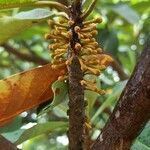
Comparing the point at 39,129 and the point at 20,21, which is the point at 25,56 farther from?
the point at 20,21

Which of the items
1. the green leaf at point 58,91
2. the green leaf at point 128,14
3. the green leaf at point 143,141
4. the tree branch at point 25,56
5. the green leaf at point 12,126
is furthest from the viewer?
the tree branch at point 25,56

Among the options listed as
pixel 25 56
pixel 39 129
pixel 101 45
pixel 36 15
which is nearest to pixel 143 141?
pixel 39 129

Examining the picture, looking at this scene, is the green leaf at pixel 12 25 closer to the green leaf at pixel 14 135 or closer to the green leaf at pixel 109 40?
the green leaf at pixel 14 135

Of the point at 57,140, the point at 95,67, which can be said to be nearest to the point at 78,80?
the point at 95,67

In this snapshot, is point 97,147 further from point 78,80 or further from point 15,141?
point 15,141

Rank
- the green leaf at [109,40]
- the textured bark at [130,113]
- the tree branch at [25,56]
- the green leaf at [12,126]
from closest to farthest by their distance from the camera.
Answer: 1. the textured bark at [130,113]
2. the green leaf at [12,126]
3. the green leaf at [109,40]
4. the tree branch at [25,56]

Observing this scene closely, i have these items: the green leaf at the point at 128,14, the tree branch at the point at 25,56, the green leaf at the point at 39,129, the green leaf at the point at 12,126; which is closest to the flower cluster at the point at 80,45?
the green leaf at the point at 39,129
